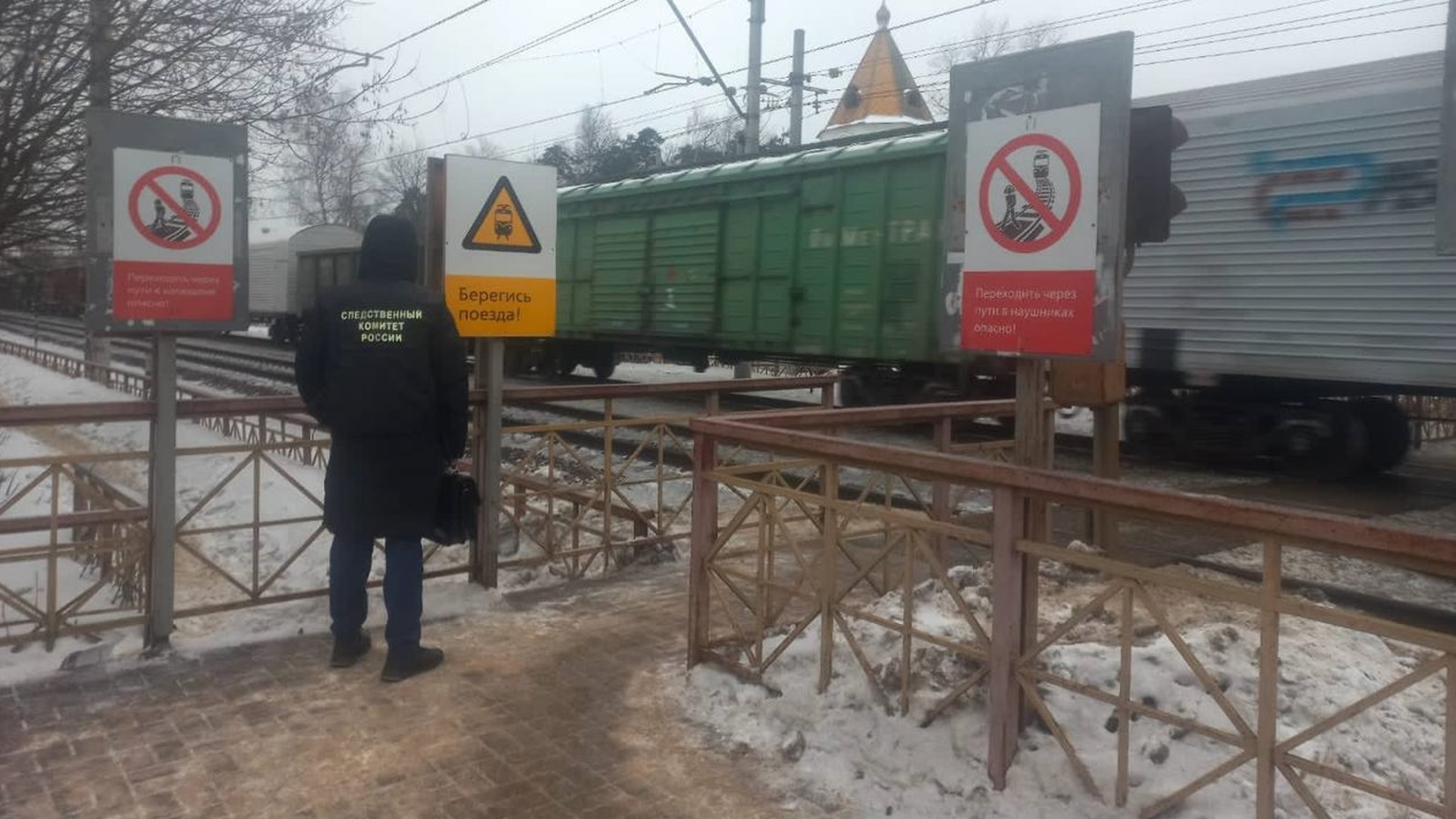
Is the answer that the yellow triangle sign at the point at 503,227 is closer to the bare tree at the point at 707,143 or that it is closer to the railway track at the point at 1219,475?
the railway track at the point at 1219,475

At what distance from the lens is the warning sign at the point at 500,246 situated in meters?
5.47

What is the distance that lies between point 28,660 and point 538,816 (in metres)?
2.59

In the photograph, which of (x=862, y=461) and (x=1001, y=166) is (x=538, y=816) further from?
(x=1001, y=166)

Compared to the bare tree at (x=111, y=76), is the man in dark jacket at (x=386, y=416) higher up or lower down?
lower down

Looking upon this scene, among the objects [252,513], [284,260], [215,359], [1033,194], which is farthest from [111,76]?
[284,260]

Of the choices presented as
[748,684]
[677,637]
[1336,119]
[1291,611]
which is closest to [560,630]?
[677,637]

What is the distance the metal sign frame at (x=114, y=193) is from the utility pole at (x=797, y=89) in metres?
16.8

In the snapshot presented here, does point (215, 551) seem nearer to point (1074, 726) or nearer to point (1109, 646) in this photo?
point (1109, 646)

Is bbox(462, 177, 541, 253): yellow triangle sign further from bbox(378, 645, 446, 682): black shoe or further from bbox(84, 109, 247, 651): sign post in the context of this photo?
bbox(378, 645, 446, 682): black shoe

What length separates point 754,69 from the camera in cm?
1819

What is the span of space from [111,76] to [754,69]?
11.7 meters

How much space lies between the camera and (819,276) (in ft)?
46.6

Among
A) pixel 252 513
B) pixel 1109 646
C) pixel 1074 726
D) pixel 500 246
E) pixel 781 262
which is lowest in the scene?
pixel 252 513

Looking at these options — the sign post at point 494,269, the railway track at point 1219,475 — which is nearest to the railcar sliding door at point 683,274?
the railway track at point 1219,475
